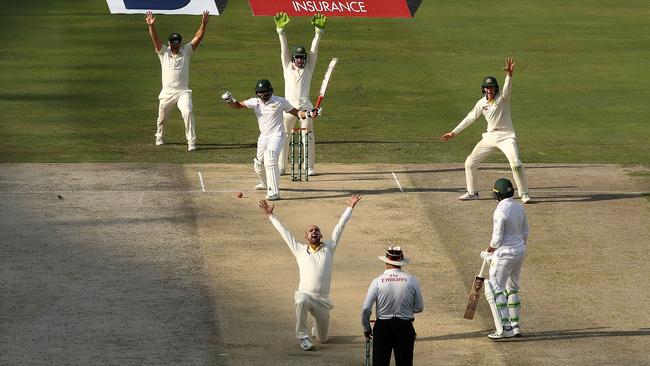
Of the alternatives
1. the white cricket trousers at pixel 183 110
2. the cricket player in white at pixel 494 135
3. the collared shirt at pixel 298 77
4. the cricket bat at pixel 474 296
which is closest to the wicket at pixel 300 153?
the collared shirt at pixel 298 77

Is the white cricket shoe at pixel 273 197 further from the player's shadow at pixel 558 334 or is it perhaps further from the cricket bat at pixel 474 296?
the player's shadow at pixel 558 334

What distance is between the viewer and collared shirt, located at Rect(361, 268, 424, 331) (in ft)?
58.0

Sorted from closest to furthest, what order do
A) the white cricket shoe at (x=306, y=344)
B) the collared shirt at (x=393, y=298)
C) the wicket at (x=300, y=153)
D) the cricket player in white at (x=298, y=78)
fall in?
1. the collared shirt at (x=393, y=298)
2. the white cricket shoe at (x=306, y=344)
3. the wicket at (x=300, y=153)
4. the cricket player in white at (x=298, y=78)

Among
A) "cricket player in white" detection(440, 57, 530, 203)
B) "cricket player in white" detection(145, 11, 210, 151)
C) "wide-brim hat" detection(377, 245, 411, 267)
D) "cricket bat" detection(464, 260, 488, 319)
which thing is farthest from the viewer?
"cricket player in white" detection(145, 11, 210, 151)

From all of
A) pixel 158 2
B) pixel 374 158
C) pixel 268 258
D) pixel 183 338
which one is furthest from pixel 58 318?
pixel 158 2

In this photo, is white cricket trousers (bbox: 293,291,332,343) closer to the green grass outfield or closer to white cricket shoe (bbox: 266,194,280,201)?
white cricket shoe (bbox: 266,194,280,201)

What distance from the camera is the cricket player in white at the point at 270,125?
2661 centimetres

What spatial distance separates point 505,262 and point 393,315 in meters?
2.75

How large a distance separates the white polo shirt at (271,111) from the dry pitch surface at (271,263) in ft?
4.16

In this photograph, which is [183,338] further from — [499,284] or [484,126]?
[484,126]

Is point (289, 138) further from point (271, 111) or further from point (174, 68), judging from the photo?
point (174, 68)

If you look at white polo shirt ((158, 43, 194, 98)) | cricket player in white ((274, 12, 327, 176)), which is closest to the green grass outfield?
white polo shirt ((158, 43, 194, 98))

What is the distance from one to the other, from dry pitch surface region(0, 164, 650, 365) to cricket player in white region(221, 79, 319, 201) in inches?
18.5

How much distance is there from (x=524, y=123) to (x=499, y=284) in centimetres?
1515
